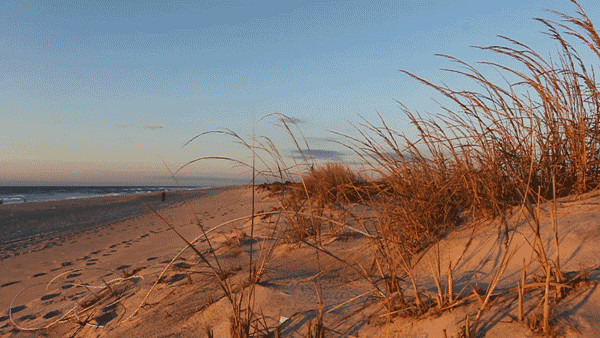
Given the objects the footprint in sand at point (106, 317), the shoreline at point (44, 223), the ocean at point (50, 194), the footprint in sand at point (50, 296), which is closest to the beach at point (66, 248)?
the shoreline at point (44, 223)

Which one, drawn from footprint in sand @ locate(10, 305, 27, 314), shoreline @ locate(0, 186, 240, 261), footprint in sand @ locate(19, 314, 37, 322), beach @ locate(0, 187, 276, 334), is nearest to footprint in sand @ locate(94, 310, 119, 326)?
beach @ locate(0, 187, 276, 334)

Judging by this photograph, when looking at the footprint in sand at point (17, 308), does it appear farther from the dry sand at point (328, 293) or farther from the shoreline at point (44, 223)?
the shoreline at point (44, 223)

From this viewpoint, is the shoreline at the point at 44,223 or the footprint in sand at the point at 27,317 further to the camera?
the shoreline at the point at 44,223

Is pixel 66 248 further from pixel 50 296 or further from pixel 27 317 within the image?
pixel 27 317

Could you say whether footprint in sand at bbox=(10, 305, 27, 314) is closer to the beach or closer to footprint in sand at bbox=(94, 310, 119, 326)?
the beach

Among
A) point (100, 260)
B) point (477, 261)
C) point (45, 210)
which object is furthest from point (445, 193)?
point (45, 210)

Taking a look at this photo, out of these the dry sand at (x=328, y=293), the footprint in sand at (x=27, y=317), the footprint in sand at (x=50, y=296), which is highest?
the dry sand at (x=328, y=293)

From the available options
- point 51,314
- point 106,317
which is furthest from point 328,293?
point 51,314

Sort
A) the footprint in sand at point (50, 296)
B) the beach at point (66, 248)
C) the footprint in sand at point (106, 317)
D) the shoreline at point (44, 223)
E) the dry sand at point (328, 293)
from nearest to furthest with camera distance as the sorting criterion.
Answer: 1. the dry sand at point (328, 293)
2. the footprint in sand at point (106, 317)
3. the footprint in sand at point (50, 296)
4. the beach at point (66, 248)
5. the shoreline at point (44, 223)

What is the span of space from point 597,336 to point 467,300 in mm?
359

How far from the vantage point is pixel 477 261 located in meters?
1.83

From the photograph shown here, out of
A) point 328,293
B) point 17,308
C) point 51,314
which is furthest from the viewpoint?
point 17,308

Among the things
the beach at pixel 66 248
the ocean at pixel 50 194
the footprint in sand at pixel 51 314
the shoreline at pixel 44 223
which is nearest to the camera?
the footprint in sand at pixel 51 314

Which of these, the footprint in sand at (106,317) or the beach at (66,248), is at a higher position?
the footprint in sand at (106,317)
